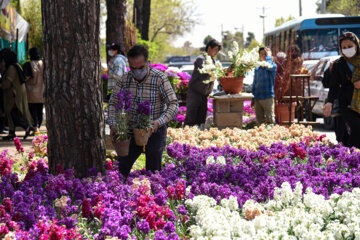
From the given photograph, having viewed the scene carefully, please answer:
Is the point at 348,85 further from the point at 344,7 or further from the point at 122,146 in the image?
the point at 344,7

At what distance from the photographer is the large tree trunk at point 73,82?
5113 mm

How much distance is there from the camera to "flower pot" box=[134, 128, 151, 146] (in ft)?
16.8

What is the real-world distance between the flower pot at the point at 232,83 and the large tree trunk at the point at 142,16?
9.69m

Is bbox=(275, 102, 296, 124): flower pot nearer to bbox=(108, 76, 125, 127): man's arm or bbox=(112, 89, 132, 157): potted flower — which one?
bbox=(108, 76, 125, 127): man's arm

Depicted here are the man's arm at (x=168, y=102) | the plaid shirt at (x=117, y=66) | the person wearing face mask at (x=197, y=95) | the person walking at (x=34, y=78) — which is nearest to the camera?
the man's arm at (x=168, y=102)

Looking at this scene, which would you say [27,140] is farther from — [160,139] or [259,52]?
[160,139]

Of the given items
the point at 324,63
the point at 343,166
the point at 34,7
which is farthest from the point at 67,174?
the point at 34,7

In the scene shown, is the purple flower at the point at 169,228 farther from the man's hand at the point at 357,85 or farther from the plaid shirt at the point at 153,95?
the man's hand at the point at 357,85

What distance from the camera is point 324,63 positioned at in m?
14.6

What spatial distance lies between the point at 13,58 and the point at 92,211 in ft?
27.5

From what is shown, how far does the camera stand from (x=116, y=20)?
42.9 ft

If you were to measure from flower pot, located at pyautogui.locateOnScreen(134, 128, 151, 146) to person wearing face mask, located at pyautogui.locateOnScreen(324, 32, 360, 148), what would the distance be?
292 cm

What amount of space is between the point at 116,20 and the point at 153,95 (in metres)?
8.04

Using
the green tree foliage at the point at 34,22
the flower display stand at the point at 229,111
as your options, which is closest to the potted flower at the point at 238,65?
the flower display stand at the point at 229,111
